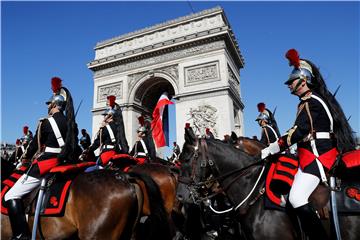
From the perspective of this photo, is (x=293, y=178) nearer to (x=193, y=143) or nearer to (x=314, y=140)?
(x=314, y=140)

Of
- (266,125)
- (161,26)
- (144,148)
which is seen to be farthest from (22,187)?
(161,26)

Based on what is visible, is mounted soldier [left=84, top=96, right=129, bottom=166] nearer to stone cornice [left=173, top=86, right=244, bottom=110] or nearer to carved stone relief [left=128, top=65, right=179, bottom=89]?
stone cornice [left=173, top=86, right=244, bottom=110]

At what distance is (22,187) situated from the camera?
9.22 feet

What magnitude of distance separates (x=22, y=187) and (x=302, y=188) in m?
2.90

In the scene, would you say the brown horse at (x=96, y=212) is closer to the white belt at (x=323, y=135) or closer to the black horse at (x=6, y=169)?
the black horse at (x=6, y=169)

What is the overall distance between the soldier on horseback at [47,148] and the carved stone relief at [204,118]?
1305 cm

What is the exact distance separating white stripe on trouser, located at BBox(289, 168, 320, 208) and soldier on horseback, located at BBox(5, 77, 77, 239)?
2.51 metres

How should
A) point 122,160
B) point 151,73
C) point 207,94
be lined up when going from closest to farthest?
point 122,160
point 207,94
point 151,73

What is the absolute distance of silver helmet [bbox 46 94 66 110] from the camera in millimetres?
3129

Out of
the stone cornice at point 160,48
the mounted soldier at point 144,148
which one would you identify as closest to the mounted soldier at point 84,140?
the mounted soldier at point 144,148

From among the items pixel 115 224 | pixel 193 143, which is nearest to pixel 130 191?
pixel 115 224

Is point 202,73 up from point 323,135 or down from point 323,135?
up

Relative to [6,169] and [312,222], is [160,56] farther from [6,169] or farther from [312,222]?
[312,222]

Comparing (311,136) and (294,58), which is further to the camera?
(294,58)
